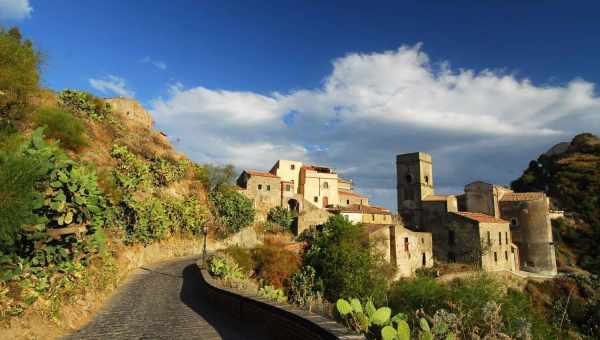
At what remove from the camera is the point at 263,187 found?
46.9m

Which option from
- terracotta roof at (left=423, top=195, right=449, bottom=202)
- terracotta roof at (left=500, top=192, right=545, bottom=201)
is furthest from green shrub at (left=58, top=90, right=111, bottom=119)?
terracotta roof at (left=500, top=192, right=545, bottom=201)

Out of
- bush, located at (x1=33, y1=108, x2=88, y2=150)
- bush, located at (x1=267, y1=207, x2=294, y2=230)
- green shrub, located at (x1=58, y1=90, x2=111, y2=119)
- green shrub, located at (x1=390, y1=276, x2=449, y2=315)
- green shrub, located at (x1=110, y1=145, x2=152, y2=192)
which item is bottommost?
green shrub, located at (x1=390, y1=276, x2=449, y2=315)

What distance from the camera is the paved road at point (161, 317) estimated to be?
27.6 ft

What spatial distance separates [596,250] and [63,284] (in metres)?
64.3

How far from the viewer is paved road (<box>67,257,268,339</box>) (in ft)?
27.6

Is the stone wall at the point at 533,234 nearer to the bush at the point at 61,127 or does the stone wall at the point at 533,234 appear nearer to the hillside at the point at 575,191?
the hillside at the point at 575,191

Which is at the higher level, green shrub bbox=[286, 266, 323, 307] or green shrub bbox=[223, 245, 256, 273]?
green shrub bbox=[223, 245, 256, 273]

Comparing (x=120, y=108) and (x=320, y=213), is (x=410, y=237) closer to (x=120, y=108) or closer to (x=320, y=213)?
(x=320, y=213)

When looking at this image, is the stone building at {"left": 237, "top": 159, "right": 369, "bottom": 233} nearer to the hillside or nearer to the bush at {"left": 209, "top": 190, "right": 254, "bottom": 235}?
the bush at {"left": 209, "top": 190, "right": 254, "bottom": 235}

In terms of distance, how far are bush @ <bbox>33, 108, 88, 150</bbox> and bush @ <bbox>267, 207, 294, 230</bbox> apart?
24.3 m

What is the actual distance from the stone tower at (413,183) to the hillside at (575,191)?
817 inches

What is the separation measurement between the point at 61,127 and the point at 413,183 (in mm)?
44348

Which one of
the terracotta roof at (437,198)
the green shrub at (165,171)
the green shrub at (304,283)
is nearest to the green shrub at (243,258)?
the green shrub at (304,283)

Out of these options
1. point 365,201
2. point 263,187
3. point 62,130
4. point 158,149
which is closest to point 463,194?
point 365,201
